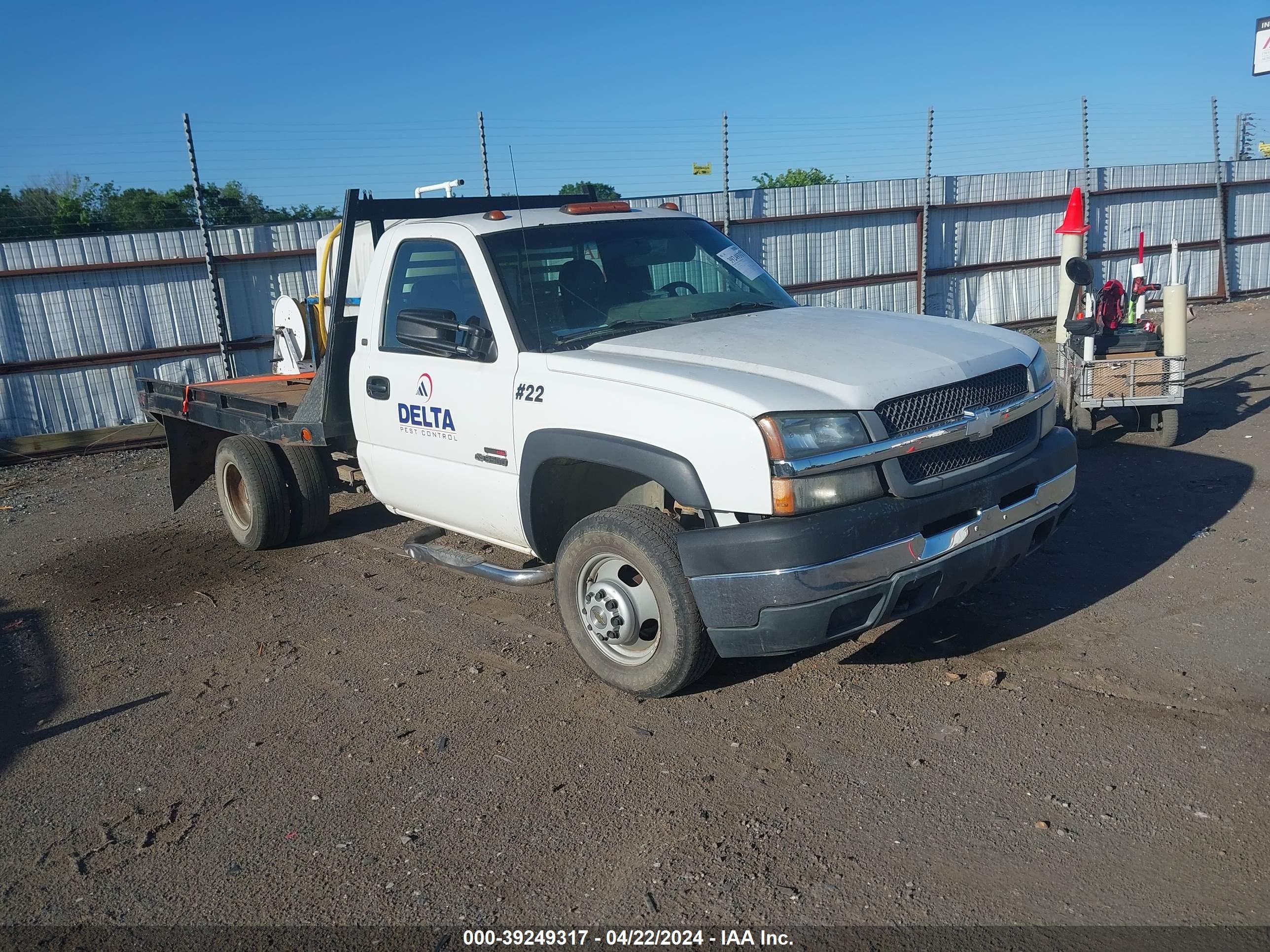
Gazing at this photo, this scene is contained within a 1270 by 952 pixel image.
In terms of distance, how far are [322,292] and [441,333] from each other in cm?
306

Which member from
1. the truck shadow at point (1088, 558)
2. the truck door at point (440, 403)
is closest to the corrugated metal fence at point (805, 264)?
the truck door at point (440, 403)

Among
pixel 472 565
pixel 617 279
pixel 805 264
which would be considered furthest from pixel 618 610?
pixel 805 264

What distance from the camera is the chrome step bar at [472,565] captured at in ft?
15.8

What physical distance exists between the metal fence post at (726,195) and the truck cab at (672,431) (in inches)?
312

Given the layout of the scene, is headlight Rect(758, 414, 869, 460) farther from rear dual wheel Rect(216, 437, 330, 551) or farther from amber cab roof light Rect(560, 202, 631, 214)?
rear dual wheel Rect(216, 437, 330, 551)

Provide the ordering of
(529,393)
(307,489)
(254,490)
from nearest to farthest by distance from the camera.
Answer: (529,393)
(254,490)
(307,489)

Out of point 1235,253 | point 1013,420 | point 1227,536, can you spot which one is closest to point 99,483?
point 1013,420

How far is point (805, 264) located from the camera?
1444 cm

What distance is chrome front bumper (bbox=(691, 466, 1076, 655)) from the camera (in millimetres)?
3670

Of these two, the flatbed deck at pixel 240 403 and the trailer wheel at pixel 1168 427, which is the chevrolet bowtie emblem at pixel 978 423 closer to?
the flatbed deck at pixel 240 403

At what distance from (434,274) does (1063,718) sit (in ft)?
11.4

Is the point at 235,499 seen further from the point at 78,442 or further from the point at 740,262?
the point at 78,442

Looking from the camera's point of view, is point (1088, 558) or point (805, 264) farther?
point (805, 264)

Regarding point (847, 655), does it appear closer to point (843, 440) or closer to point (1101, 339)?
point (843, 440)
